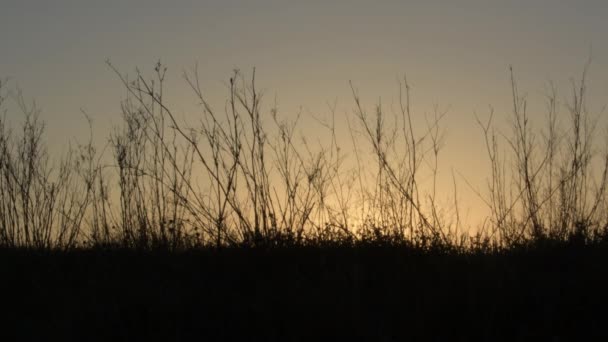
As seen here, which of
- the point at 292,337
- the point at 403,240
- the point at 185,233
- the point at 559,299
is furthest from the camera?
the point at 185,233

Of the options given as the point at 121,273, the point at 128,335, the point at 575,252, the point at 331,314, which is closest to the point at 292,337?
the point at 331,314

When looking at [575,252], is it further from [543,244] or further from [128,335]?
[128,335]

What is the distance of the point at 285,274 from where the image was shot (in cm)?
368

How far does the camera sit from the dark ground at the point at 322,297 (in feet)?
9.37

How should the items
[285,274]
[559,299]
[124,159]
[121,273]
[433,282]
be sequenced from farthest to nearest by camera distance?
[124,159]
[121,273]
[285,274]
[433,282]
[559,299]

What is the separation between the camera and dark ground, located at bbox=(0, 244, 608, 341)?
286 centimetres

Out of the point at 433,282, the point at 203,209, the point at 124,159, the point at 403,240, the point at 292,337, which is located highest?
the point at 124,159

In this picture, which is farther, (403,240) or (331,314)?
(403,240)

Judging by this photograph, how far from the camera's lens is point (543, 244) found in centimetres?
412

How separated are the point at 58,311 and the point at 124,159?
2.28 m

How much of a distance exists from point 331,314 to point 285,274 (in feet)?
2.58

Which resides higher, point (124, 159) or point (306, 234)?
point (124, 159)

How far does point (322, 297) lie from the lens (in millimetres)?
3086

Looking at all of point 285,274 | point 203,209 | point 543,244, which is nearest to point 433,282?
point 285,274
